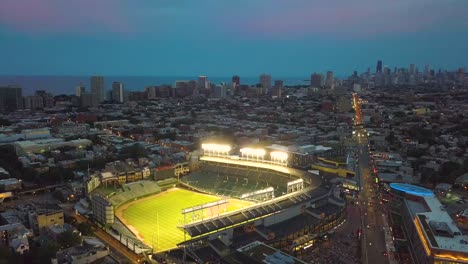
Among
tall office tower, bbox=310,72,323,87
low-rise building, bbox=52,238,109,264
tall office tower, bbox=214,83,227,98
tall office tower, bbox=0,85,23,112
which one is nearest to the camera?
low-rise building, bbox=52,238,109,264

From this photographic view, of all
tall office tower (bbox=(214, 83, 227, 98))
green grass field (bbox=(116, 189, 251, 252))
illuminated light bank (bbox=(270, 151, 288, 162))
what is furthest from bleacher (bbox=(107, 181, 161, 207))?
tall office tower (bbox=(214, 83, 227, 98))

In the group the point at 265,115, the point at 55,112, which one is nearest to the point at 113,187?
the point at 265,115

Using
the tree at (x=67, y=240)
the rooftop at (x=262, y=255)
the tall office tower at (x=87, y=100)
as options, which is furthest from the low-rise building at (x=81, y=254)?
the tall office tower at (x=87, y=100)

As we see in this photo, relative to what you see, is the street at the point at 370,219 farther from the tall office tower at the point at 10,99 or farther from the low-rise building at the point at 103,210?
the tall office tower at the point at 10,99

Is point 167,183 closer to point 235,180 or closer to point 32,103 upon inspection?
point 235,180

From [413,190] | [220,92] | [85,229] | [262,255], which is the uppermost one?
[220,92]

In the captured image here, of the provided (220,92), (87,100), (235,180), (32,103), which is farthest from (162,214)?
(220,92)

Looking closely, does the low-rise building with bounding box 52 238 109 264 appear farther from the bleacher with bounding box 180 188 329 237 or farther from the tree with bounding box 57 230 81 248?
the bleacher with bounding box 180 188 329 237
